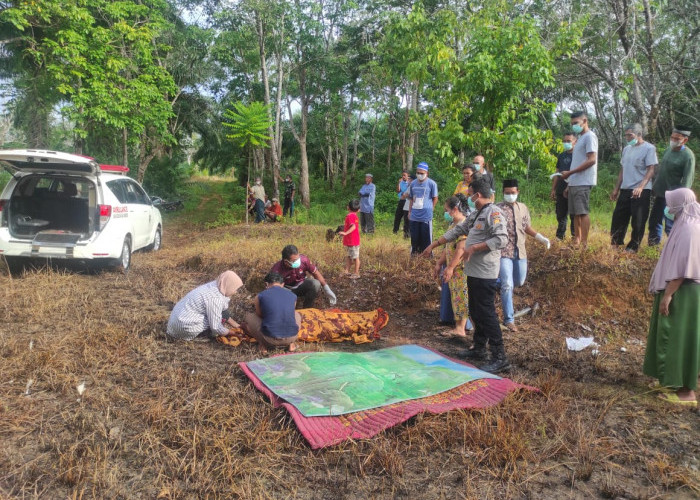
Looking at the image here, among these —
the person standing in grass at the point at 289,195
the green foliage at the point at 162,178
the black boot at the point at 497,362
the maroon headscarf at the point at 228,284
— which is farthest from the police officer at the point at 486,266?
the green foliage at the point at 162,178

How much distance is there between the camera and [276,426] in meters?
3.28

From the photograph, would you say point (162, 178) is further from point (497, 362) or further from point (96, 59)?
Answer: point (497, 362)

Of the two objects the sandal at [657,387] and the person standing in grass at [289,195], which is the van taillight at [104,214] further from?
the person standing in grass at [289,195]

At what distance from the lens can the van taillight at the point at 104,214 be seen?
701 cm

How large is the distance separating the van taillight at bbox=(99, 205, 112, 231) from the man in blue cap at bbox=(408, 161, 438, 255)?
4584mm

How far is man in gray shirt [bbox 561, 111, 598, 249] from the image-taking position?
6.28 metres

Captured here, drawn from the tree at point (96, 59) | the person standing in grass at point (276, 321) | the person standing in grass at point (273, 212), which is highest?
the tree at point (96, 59)

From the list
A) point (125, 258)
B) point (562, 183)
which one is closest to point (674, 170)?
point (562, 183)

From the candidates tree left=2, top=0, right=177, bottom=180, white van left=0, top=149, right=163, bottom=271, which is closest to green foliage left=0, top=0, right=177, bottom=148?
tree left=2, top=0, right=177, bottom=180

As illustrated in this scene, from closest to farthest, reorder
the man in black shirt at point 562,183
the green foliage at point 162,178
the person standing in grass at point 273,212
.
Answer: the man in black shirt at point 562,183 → the person standing in grass at point 273,212 → the green foliage at point 162,178

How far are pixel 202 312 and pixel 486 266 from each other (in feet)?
9.60

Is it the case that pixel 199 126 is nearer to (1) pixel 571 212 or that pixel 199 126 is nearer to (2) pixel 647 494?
(1) pixel 571 212

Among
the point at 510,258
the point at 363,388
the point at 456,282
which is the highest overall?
the point at 510,258

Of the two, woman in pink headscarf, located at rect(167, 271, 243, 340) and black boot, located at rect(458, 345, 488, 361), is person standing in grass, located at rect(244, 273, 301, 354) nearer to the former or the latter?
woman in pink headscarf, located at rect(167, 271, 243, 340)
